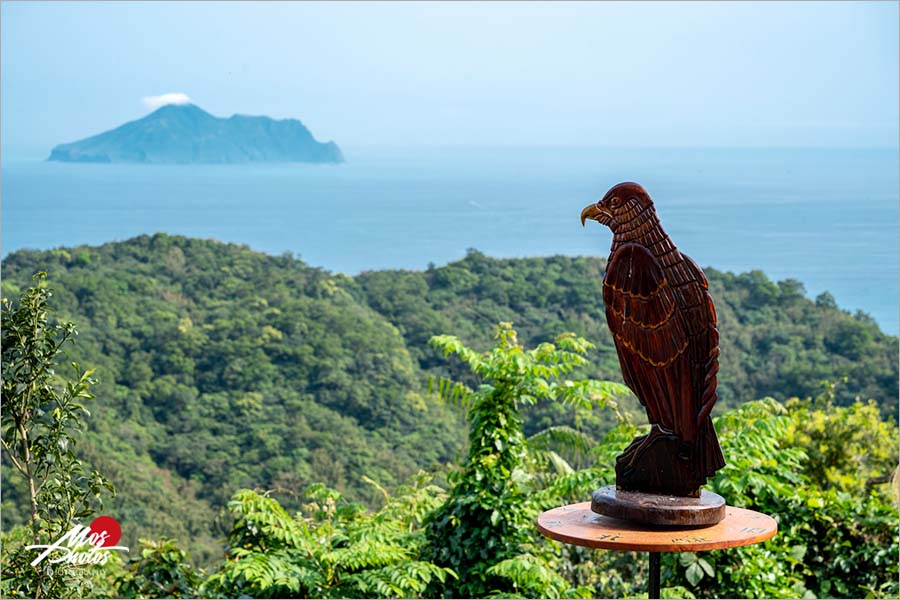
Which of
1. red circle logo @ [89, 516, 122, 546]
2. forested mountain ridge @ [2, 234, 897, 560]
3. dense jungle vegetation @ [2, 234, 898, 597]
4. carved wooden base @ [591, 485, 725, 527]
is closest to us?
carved wooden base @ [591, 485, 725, 527]

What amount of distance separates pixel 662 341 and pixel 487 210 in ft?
45.1

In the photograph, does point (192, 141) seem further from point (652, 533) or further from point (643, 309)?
point (652, 533)

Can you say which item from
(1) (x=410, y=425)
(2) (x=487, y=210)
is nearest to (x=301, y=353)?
(1) (x=410, y=425)

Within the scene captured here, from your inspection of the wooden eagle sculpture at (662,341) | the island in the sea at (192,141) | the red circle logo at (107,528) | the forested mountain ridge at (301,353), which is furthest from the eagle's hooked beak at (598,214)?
the island in the sea at (192,141)

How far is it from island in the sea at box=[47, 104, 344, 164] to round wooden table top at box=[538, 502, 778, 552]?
14023 mm

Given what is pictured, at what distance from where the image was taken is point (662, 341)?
2691 mm

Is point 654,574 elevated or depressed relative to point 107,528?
elevated

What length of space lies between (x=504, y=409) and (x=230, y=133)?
12.7 metres

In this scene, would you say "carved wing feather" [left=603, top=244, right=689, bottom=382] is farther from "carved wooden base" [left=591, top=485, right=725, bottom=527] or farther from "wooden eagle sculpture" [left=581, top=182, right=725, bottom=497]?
"carved wooden base" [left=591, top=485, right=725, bottom=527]

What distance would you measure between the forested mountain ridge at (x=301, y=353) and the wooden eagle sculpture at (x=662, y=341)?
5.71 meters

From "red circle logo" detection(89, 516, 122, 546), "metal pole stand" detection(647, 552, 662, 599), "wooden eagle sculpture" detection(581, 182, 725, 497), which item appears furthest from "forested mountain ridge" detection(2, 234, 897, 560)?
"wooden eagle sculpture" detection(581, 182, 725, 497)

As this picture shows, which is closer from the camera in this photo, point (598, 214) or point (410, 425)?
point (598, 214)

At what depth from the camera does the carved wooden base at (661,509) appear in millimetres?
2602

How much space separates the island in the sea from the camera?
16.0m
